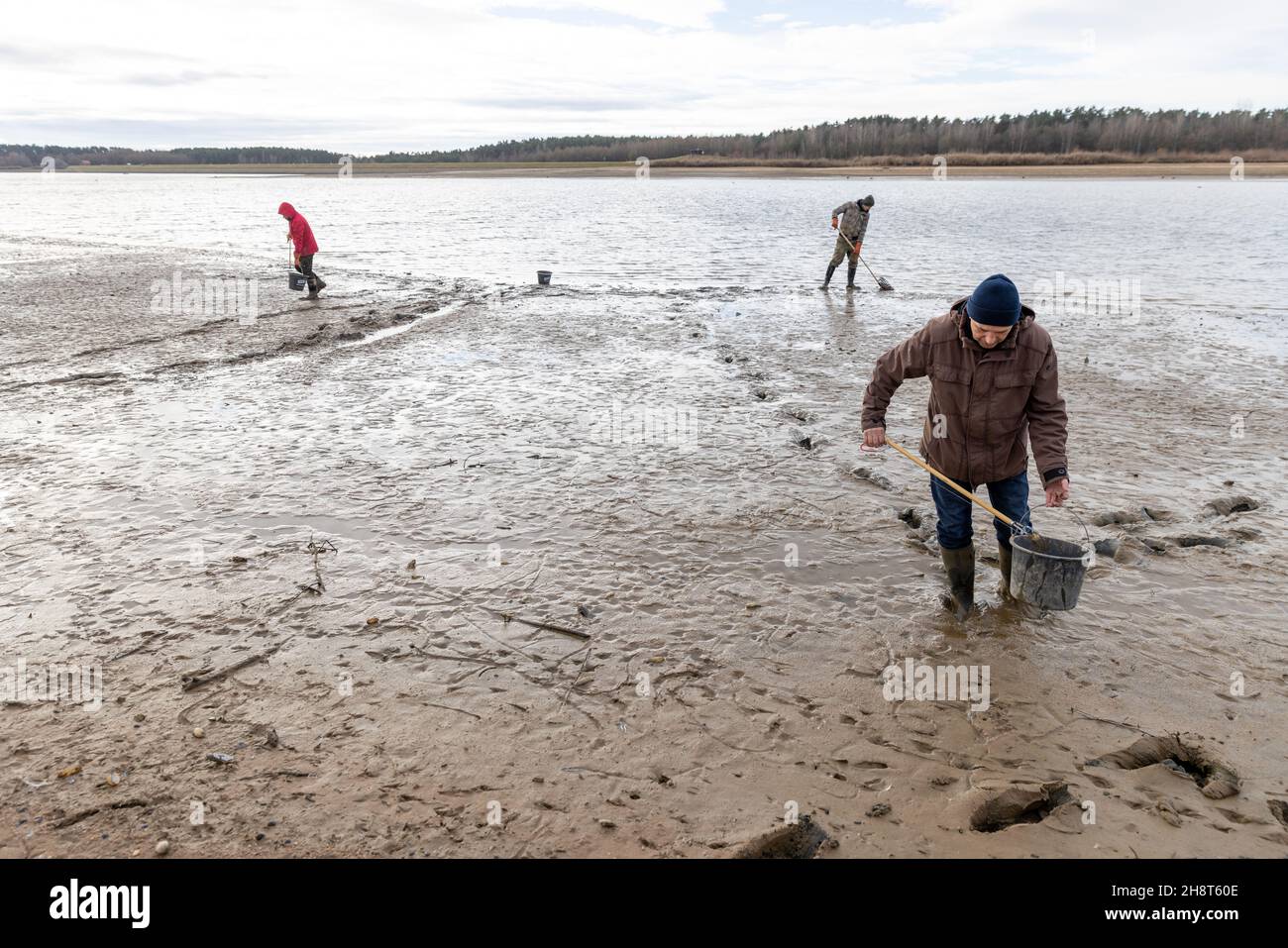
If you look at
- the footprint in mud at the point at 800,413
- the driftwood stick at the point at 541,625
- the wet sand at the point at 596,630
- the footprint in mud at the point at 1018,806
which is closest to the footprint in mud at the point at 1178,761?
the wet sand at the point at 596,630

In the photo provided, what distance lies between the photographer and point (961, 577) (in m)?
4.51

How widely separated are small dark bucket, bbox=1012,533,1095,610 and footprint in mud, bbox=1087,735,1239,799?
0.78 meters

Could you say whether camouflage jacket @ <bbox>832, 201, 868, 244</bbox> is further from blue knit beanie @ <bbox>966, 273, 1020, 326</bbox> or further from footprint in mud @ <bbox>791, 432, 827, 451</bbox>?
blue knit beanie @ <bbox>966, 273, 1020, 326</bbox>

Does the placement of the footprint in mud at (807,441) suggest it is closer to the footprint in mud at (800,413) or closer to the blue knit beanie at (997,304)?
the footprint in mud at (800,413)

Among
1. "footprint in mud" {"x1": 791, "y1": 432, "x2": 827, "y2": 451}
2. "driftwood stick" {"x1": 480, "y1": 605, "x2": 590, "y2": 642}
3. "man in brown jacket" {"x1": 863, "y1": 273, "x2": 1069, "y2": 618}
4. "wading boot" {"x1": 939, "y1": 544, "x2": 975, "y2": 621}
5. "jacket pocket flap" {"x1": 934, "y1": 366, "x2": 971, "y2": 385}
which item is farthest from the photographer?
"footprint in mud" {"x1": 791, "y1": 432, "x2": 827, "y2": 451}

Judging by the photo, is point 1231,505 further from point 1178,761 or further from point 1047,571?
point 1178,761

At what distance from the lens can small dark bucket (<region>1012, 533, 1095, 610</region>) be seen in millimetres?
3973

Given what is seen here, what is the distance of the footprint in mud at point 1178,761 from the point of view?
3225 millimetres

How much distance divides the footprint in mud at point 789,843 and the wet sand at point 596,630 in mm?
50

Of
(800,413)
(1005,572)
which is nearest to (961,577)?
(1005,572)

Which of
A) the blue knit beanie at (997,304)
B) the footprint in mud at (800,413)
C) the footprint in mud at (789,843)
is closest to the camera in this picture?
the footprint in mud at (789,843)

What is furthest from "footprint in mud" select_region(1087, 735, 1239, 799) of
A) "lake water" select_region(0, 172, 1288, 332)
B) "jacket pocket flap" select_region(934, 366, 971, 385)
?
"lake water" select_region(0, 172, 1288, 332)

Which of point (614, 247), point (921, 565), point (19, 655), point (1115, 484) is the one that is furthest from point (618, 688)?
point (614, 247)
